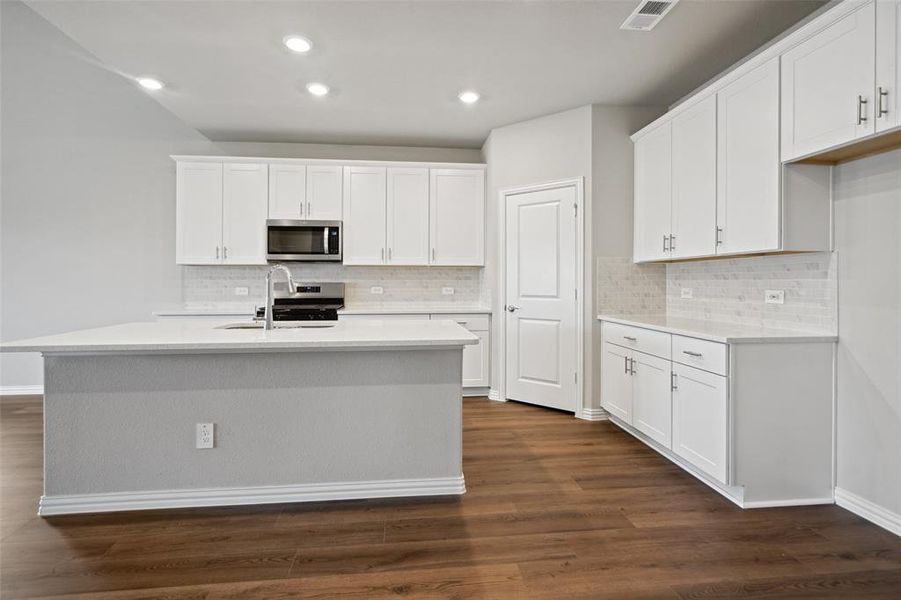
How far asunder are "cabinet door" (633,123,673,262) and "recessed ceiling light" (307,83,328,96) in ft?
8.53

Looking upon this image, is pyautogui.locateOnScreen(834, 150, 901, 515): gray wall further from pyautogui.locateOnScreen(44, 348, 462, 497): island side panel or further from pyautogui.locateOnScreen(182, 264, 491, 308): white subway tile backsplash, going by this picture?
pyautogui.locateOnScreen(182, 264, 491, 308): white subway tile backsplash

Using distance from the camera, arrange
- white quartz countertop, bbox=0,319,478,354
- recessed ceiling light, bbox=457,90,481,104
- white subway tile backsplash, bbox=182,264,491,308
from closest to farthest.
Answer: white quartz countertop, bbox=0,319,478,354
recessed ceiling light, bbox=457,90,481,104
white subway tile backsplash, bbox=182,264,491,308

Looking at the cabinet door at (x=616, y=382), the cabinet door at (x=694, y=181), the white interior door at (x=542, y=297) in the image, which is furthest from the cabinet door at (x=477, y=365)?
the cabinet door at (x=694, y=181)

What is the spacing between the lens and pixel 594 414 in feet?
12.4

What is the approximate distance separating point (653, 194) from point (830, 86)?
1.49 meters

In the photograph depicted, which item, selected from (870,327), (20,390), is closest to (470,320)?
(870,327)

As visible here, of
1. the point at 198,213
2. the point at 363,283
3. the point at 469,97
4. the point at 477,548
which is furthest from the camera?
the point at 363,283

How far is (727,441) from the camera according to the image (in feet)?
7.43

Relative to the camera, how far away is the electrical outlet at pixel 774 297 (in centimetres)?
260

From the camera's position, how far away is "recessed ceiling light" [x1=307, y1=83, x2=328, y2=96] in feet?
11.3

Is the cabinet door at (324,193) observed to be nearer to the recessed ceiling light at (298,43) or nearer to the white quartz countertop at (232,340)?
the recessed ceiling light at (298,43)

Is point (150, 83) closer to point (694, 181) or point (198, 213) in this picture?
point (198, 213)

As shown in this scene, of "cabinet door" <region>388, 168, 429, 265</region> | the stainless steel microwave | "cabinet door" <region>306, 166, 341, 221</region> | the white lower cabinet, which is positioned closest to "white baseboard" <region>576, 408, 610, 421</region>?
the white lower cabinet

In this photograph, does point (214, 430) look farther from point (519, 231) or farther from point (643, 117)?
point (643, 117)
